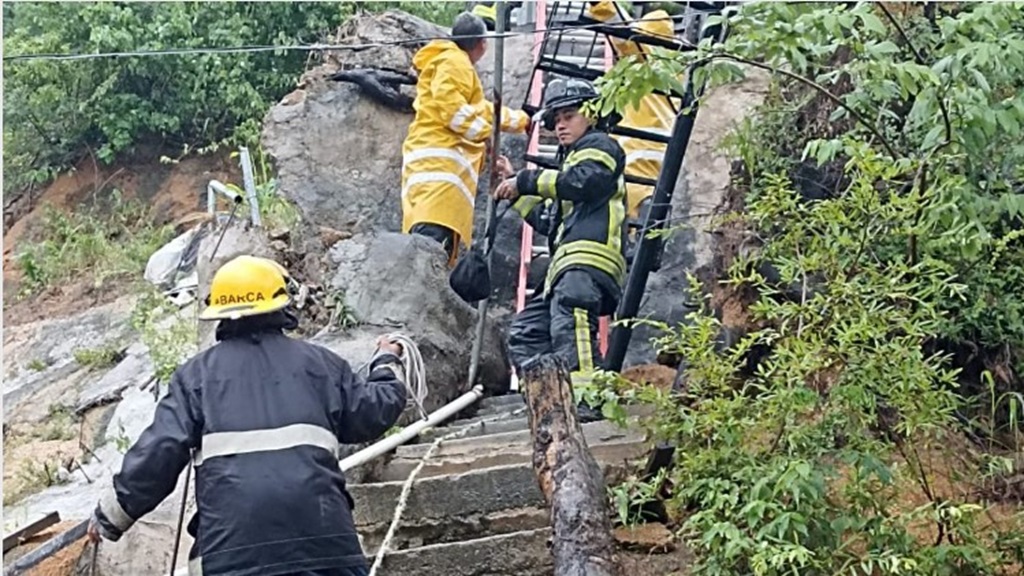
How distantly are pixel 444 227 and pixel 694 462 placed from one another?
13.2 feet

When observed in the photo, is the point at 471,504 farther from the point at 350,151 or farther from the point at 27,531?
the point at 350,151

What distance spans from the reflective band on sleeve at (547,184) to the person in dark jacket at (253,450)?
8.25 feet

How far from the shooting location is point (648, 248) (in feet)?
23.5

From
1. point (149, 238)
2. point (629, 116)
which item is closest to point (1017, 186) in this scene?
point (629, 116)

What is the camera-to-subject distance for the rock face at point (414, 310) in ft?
23.6

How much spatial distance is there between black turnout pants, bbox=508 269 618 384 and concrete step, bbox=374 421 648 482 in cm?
35

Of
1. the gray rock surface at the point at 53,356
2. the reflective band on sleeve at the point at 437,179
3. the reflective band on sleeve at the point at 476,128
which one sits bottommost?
the gray rock surface at the point at 53,356

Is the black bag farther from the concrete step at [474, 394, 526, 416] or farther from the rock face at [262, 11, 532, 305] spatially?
the rock face at [262, 11, 532, 305]

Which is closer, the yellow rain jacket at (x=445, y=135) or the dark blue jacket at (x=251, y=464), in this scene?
the dark blue jacket at (x=251, y=464)

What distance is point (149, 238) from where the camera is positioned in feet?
49.5

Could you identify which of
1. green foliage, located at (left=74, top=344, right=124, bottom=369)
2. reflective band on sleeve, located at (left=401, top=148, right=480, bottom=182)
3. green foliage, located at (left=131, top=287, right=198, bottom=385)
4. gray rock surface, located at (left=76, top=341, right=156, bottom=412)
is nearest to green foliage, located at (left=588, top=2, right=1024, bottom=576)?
green foliage, located at (left=131, top=287, right=198, bottom=385)

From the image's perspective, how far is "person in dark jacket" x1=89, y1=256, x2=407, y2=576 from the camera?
411 centimetres

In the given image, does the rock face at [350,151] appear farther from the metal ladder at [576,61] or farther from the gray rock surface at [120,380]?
the gray rock surface at [120,380]

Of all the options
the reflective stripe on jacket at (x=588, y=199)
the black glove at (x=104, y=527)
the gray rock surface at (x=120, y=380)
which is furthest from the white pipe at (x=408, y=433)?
the gray rock surface at (x=120, y=380)
